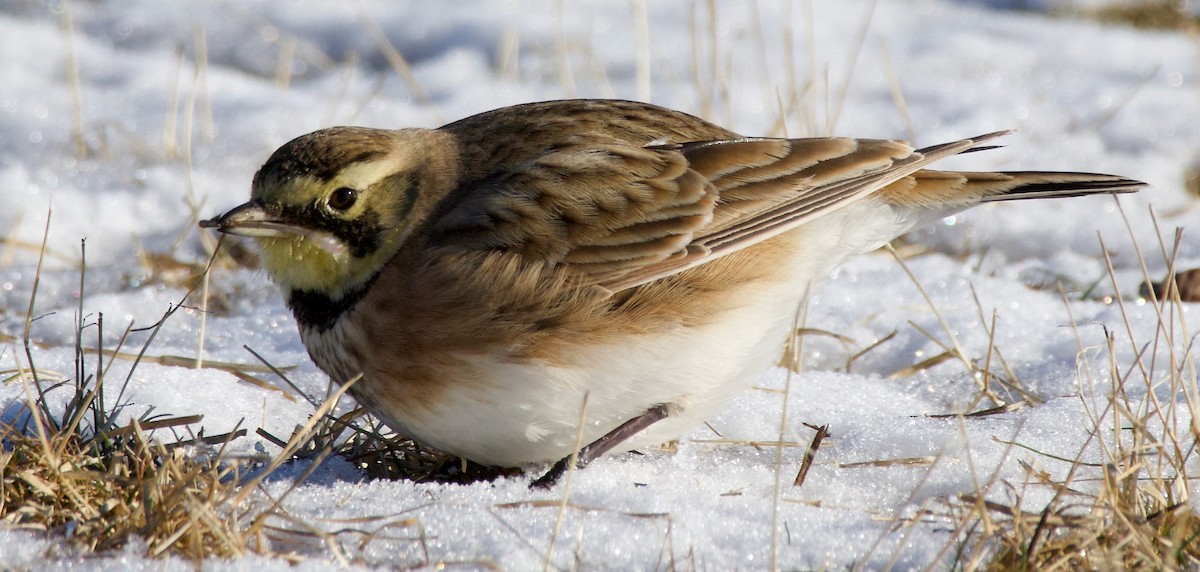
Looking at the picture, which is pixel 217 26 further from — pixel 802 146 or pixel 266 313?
pixel 802 146

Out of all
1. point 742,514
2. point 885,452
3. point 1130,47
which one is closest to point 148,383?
point 742,514

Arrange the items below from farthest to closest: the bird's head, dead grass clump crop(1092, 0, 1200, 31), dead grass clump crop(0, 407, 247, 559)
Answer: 1. dead grass clump crop(1092, 0, 1200, 31)
2. the bird's head
3. dead grass clump crop(0, 407, 247, 559)

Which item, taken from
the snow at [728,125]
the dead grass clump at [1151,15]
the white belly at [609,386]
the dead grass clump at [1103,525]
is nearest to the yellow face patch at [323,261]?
the white belly at [609,386]

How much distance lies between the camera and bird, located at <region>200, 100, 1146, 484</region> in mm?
3688

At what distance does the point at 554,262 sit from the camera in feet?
12.5

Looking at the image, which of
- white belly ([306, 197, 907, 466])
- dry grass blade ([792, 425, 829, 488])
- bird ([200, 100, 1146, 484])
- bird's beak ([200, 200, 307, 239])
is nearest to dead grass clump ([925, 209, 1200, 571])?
dry grass blade ([792, 425, 829, 488])

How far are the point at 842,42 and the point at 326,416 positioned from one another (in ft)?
21.1

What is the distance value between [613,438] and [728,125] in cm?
325

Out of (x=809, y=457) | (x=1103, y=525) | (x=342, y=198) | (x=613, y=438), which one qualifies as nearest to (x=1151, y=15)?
(x=809, y=457)

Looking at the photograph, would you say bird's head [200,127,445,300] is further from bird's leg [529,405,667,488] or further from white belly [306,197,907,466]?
bird's leg [529,405,667,488]

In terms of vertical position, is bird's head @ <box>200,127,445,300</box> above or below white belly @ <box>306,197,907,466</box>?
above

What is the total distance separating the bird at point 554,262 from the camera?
3688 mm

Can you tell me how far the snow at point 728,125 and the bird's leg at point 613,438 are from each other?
0.07 metres

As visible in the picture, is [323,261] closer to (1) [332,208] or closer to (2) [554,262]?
(1) [332,208]
